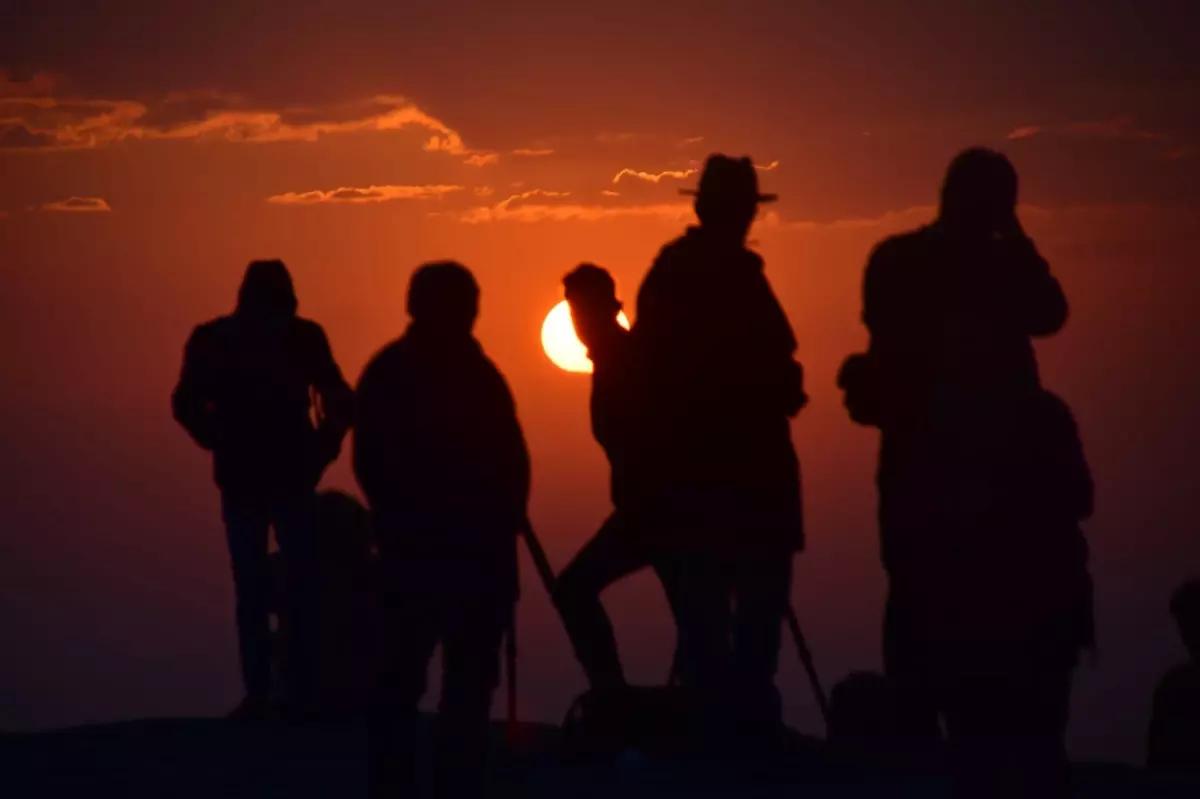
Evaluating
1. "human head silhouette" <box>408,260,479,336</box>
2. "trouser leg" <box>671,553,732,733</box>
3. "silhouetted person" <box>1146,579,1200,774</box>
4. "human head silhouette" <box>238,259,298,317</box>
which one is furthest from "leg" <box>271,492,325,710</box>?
"silhouetted person" <box>1146,579,1200,774</box>

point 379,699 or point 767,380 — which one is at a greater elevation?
point 767,380

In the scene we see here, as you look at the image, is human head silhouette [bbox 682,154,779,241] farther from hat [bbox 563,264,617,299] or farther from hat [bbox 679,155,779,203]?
hat [bbox 563,264,617,299]

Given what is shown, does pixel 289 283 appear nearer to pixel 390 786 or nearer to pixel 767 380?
pixel 767 380

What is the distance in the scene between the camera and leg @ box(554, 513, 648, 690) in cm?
Answer: 929

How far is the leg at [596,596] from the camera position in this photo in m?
9.29

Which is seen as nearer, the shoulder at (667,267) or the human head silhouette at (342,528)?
the shoulder at (667,267)

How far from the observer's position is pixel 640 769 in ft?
29.8

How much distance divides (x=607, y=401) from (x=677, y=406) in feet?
2.82

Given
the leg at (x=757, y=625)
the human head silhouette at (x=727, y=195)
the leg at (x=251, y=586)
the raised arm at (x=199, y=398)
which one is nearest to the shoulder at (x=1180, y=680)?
the leg at (x=757, y=625)

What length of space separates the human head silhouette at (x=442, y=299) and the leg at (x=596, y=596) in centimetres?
208

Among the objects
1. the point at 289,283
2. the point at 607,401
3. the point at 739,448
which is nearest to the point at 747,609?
the point at 739,448

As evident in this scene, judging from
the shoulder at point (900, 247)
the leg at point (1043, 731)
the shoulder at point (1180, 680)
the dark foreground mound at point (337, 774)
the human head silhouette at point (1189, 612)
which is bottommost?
the dark foreground mound at point (337, 774)

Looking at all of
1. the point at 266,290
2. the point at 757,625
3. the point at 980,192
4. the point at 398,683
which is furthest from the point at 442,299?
the point at 266,290

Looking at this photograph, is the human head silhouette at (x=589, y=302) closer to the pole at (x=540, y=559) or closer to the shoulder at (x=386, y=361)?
the pole at (x=540, y=559)
